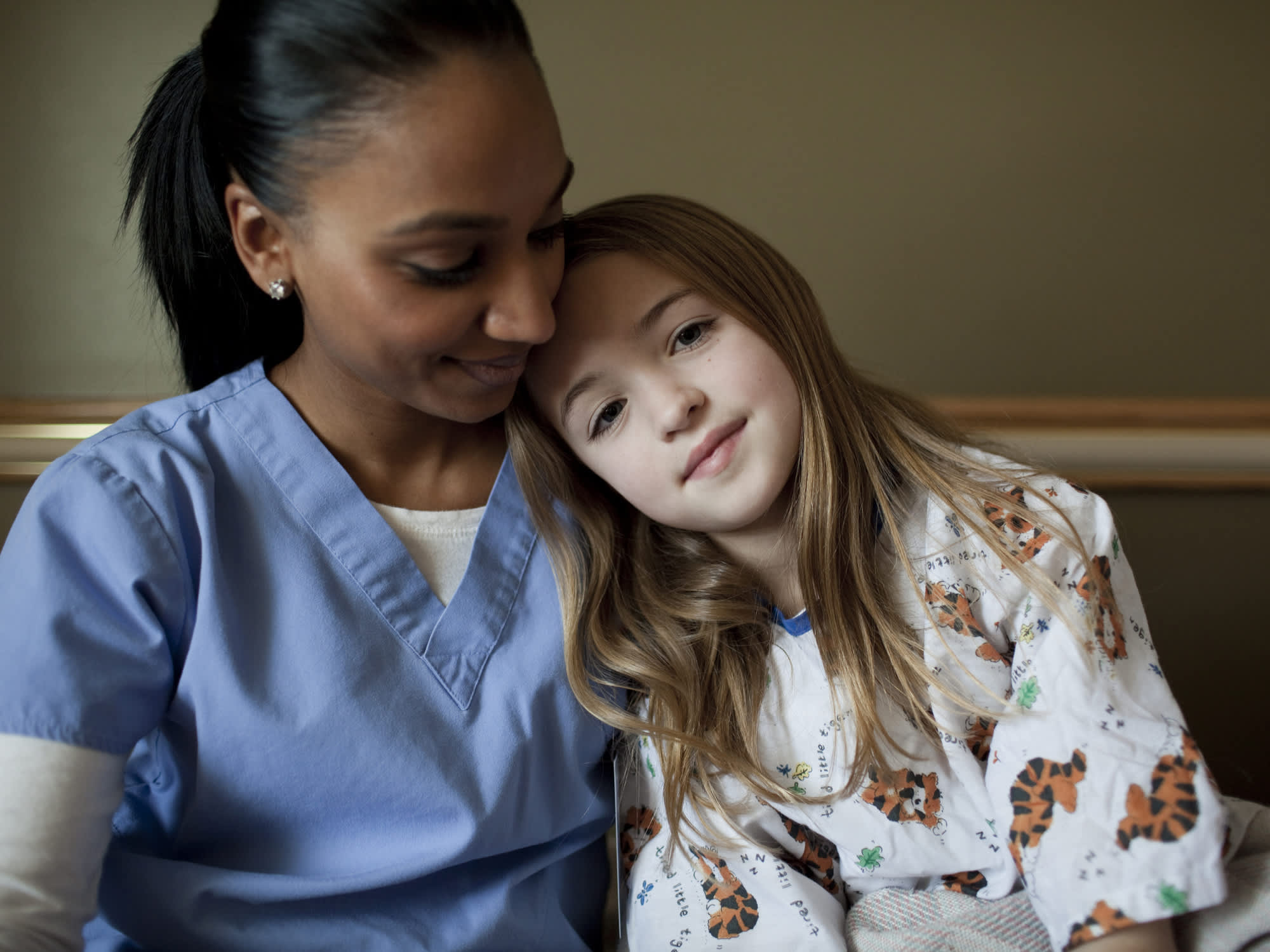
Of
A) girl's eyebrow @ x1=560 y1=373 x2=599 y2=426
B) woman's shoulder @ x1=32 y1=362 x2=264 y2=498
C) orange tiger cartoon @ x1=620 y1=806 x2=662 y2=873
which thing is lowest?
orange tiger cartoon @ x1=620 y1=806 x2=662 y2=873

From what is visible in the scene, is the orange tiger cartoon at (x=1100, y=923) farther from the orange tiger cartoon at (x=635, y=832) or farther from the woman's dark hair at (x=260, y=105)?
the woman's dark hair at (x=260, y=105)

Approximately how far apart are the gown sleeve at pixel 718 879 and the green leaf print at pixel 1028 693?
0.23 meters

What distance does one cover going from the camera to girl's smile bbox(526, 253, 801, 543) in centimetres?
86

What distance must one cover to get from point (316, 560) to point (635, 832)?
0.38m

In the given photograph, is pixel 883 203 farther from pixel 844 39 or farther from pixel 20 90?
pixel 20 90

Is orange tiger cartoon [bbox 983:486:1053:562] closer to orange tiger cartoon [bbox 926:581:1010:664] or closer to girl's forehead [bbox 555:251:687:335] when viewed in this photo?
orange tiger cartoon [bbox 926:581:1010:664]

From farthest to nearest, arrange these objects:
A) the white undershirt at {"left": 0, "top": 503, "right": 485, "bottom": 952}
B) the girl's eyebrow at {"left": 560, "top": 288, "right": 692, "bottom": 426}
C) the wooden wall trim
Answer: the wooden wall trim, the girl's eyebrow at {"left": 560, "top": 288, "right": 692, "bottom": 426}, the white undershirt at {"left": 0, "top": 503, "right": 485, "bottom": 952}

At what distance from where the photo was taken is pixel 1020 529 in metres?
0.86

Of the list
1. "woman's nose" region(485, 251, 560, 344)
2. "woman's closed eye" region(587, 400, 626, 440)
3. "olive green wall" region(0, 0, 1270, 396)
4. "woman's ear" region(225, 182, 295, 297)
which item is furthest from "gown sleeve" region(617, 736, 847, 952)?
"olive green wall" region(0, 0, 1270, 396)

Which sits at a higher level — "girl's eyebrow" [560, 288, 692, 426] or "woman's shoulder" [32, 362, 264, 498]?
"girl's eyebrow" [560, 288, 692, 426]

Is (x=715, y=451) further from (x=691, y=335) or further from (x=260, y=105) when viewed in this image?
(x=260, y=105)

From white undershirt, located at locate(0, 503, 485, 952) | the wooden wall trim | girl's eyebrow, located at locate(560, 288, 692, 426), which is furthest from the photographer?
the wooden wall trim

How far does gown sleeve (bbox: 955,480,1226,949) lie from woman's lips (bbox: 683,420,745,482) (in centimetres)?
23

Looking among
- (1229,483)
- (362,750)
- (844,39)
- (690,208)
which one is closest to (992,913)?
(362,750)
